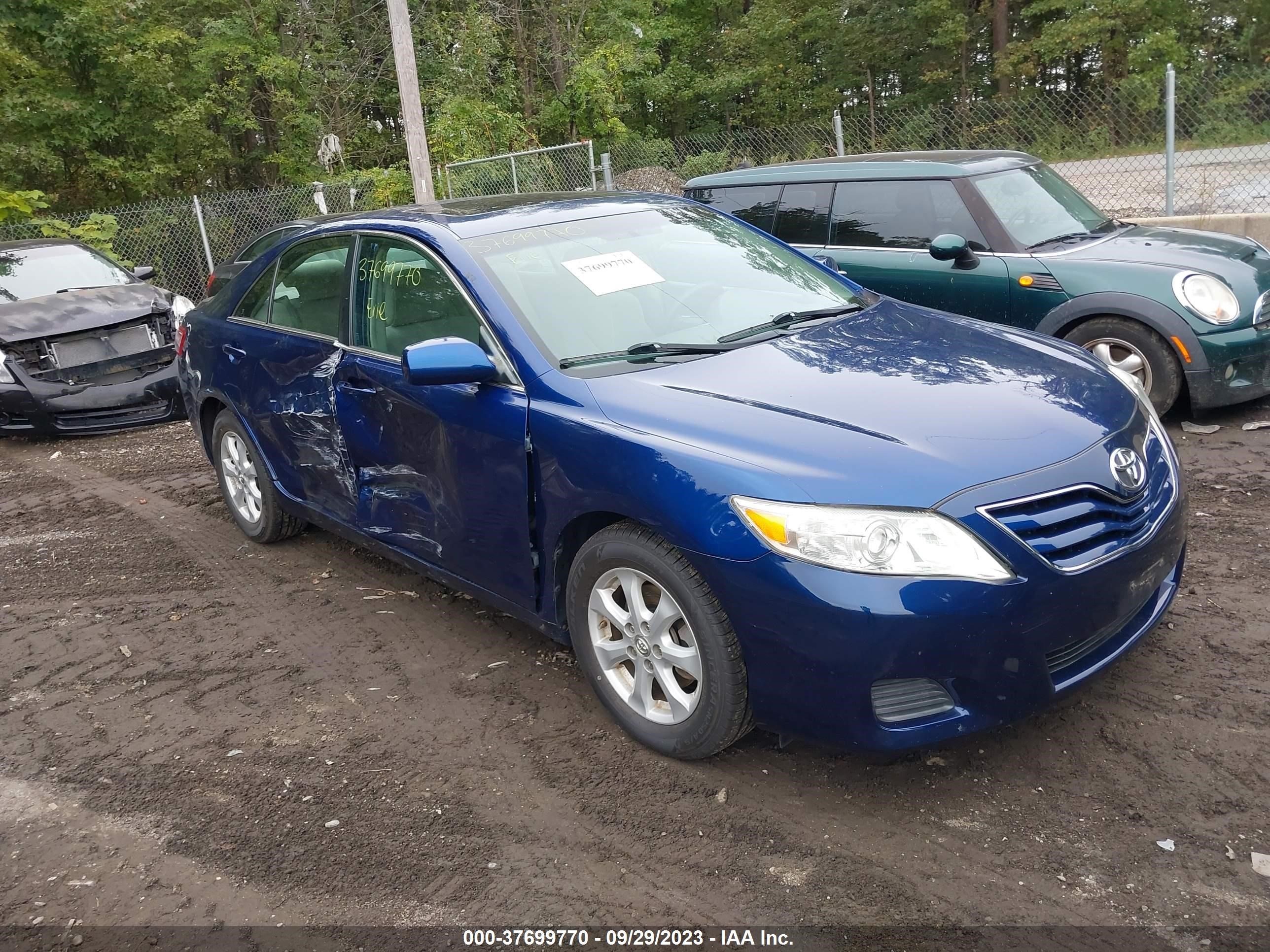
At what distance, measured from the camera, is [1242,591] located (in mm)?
4082

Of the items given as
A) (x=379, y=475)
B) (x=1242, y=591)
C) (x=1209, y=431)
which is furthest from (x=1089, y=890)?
(x=1209, y=431)

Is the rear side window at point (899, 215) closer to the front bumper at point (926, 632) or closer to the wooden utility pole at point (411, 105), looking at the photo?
the front bumper at point (926, 632)

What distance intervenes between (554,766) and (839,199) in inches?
195

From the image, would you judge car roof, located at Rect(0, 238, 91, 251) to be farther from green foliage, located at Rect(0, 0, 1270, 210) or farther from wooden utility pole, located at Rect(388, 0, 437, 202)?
green foliage, located at Rect(0, 0, 1270, 210)

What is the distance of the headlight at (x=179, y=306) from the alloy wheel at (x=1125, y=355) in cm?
713

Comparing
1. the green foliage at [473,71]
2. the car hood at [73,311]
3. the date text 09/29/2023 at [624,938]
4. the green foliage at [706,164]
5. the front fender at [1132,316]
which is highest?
the green foliage at [473,71]

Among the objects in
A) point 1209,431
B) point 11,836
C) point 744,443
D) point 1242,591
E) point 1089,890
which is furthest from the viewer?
point 1209,431

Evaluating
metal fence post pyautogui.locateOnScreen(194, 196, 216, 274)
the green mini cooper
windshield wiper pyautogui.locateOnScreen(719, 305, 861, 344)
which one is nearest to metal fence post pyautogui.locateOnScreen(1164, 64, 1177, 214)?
the green mini cooper

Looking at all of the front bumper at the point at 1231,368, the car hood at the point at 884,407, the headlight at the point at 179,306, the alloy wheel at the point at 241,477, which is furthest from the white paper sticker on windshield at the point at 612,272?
the headlight at the point at 179,306

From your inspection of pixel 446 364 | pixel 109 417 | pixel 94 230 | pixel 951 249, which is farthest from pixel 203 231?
pixel 446 364

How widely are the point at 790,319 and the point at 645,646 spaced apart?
143 centimetres

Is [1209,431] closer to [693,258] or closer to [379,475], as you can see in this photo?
[693,258]

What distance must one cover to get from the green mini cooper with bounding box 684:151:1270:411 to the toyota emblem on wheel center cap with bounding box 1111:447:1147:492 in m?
2.65

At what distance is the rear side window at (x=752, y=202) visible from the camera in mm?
7461
